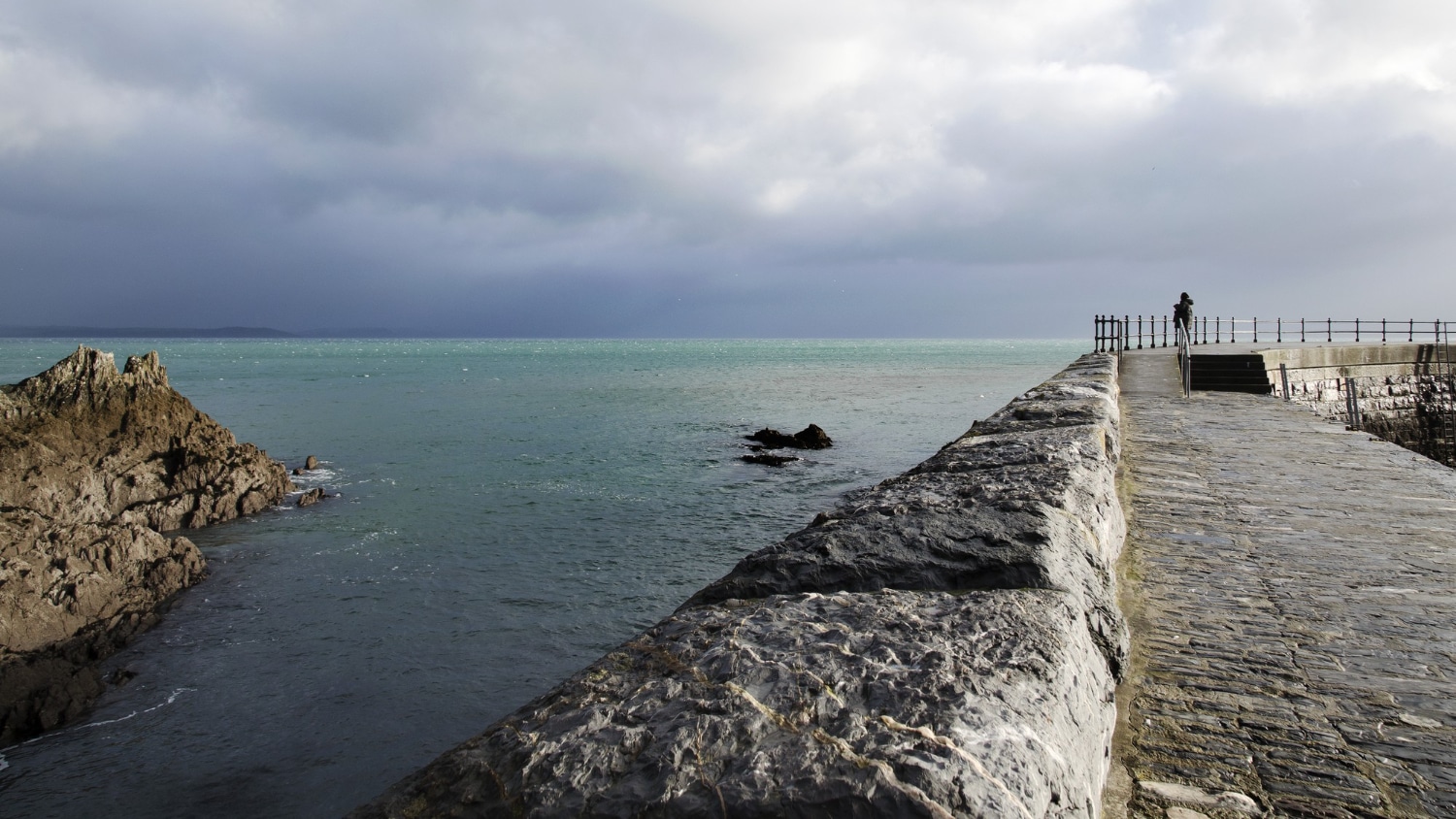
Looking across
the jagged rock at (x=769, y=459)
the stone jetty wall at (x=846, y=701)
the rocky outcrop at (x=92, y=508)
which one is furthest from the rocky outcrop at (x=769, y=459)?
the stone jetty wall at (x=846, y=701)

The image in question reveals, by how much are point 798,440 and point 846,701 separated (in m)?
19.6

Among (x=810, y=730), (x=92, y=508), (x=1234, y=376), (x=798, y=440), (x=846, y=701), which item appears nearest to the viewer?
(x=810, y=730)

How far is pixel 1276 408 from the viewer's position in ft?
34.7

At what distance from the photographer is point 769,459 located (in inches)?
714

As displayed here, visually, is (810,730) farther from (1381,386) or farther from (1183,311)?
(1381,386)

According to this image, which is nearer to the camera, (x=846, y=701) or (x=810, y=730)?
(x=810, y=730)

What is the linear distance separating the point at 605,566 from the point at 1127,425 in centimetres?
632

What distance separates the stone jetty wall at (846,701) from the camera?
51.5 inches

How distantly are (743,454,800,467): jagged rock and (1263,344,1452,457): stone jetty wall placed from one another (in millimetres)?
10874

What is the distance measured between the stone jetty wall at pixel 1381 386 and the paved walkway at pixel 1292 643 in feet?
50.9

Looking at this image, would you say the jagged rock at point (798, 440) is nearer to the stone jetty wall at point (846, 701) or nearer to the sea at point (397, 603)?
the sea at point (397, 603)

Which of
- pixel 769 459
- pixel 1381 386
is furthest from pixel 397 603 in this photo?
pixel 1381 386

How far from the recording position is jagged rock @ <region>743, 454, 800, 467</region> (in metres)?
17.9

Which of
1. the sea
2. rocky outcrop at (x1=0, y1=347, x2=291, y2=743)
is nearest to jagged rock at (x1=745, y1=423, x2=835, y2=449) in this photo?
the sea
